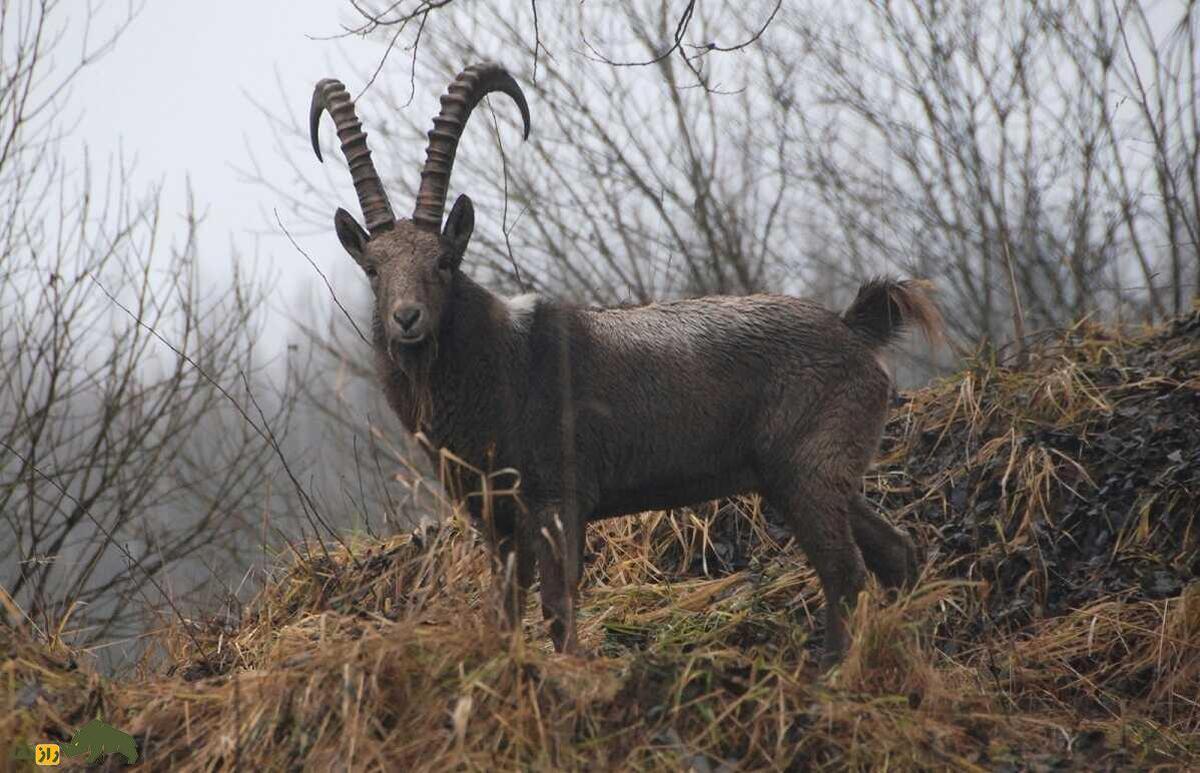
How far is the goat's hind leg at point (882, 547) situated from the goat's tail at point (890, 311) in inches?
27.7

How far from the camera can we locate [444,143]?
4855mm

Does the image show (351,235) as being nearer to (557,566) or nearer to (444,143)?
(444,143)

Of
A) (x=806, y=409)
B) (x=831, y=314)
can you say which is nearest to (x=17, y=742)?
(x=806, y=409)

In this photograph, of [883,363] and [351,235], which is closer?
[351,235]

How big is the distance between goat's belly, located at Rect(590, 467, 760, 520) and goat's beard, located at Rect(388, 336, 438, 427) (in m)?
0.78

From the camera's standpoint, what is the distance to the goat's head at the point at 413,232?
→ 4.50 m

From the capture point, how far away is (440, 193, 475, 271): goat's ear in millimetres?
4754

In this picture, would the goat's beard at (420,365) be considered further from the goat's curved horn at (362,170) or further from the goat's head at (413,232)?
the goat's curved horn at (362,170)

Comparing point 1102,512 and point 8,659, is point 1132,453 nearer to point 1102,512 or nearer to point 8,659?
point 1102,512

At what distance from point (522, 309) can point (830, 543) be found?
155cm

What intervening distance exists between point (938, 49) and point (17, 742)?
868 cm

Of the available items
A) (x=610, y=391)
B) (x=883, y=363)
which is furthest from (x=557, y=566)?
(x=883, y=363)

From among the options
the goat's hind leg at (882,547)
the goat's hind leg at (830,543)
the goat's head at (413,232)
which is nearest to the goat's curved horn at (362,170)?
the goat's head at (413,232)

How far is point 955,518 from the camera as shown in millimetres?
5840
